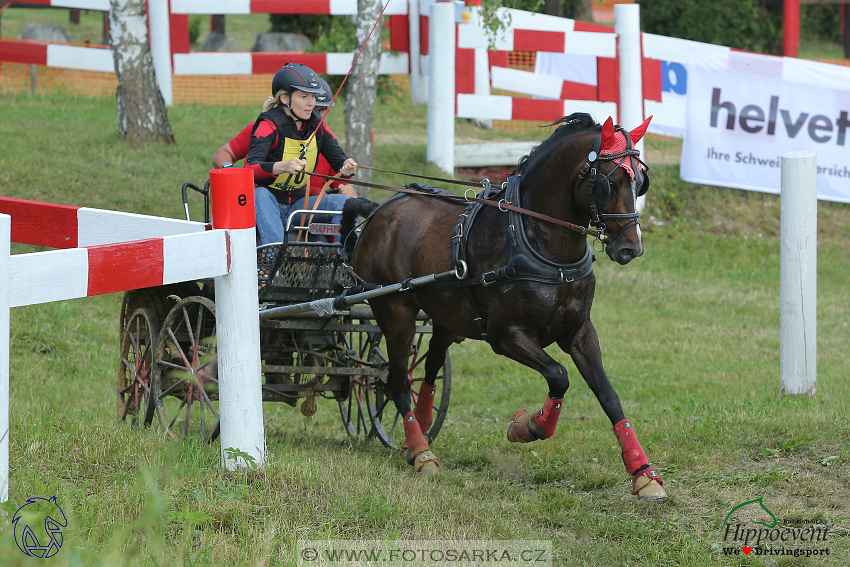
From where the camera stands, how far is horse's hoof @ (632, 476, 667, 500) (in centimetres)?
437

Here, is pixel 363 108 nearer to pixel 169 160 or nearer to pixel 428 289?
pixel 169 160

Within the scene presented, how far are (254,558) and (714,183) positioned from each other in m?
10.4

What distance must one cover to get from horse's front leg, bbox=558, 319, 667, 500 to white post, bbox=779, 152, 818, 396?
2.23 metres

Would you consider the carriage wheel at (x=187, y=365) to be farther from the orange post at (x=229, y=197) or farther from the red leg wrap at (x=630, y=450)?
the red leg wrap at (x=630, y=450)

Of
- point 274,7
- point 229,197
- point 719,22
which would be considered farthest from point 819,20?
point 229,197

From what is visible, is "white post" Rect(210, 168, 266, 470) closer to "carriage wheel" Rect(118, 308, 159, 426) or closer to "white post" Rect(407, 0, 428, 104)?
"carriage wheel" Rect(118, 308, 159, 426)

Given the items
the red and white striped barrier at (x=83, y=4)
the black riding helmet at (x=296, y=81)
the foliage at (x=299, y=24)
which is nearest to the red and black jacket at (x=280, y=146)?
the black riding helmet at (x=296, y=81)

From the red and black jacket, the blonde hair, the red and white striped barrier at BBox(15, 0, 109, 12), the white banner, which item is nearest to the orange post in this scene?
the red and black jacket

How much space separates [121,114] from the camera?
11.7 metres

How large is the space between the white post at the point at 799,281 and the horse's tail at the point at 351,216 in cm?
289

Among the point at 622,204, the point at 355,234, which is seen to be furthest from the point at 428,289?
the point at 622,204

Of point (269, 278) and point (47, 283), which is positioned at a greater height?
point (47, 283)

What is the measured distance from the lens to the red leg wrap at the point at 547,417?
4.82 m

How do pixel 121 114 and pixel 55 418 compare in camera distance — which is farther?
pixel 121 114
